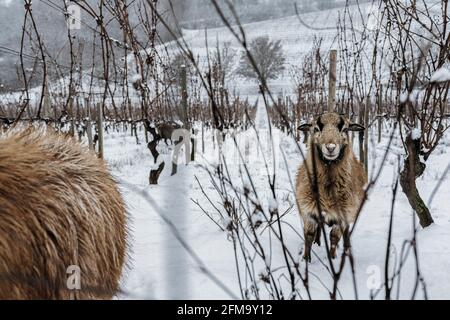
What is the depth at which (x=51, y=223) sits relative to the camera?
1210 millimetres

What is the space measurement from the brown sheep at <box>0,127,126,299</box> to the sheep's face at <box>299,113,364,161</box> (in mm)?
2283

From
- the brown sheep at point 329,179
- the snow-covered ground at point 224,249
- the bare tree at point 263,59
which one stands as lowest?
the snow-covered ground at point 224,249

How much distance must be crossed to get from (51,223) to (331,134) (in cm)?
270

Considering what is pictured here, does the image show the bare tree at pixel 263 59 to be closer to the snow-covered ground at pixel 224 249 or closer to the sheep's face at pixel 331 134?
the snow-covered ground at pixel 224 249

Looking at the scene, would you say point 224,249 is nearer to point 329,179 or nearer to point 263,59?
point 329,179

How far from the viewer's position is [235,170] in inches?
348

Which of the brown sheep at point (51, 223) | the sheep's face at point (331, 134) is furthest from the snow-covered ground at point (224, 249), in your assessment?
the sheep's face at point (331, 134)

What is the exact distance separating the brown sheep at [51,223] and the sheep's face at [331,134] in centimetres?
→ 228

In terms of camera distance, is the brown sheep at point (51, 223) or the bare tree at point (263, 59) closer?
the brown sheep at point (51, 223)

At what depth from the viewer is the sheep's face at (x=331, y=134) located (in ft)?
11.0

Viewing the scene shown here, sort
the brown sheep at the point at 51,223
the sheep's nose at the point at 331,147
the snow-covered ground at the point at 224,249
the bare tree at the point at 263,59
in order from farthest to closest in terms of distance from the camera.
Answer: the sheep's nose at the point at 331,147 → the snow-covered ground at the point at 224,249 → the bare tree at the point at 263,59 → the brown sheep at the point at 51,223

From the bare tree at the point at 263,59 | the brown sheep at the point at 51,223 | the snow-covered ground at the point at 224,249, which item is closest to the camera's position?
the brown sheep at the point at 51,223

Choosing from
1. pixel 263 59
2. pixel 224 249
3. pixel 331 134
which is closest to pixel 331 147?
pixel 331 134
